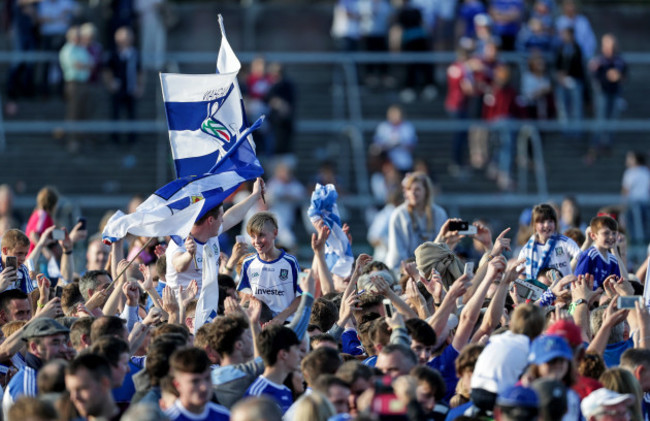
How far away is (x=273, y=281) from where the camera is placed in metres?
11.8

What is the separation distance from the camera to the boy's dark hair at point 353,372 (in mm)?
8211

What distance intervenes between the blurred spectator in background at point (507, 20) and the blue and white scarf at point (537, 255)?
1194cm

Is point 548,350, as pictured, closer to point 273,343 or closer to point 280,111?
point 273,343

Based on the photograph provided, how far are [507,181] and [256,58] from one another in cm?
473

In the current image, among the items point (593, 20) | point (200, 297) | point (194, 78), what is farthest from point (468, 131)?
point (200, 297)

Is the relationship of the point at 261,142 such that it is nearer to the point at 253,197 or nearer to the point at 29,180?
the point at 29,180

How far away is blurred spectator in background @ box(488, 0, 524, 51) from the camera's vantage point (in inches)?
957

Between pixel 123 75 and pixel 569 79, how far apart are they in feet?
24.7

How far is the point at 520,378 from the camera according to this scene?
8.27 m

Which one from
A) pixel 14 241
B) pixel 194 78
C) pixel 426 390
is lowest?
pixel 426 390

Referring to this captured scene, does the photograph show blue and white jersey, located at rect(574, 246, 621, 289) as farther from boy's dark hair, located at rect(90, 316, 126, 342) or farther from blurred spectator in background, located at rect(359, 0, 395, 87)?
blurred spectator in background, located at rect(359, 0, 395, 87)

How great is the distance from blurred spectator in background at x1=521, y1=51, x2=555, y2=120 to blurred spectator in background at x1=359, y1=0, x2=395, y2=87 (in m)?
2.80

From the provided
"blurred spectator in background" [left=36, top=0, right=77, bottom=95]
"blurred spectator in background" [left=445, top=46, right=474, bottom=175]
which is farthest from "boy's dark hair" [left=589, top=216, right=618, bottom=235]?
"blurred spectator in background" [left=36, top=0, right=77, bottom=95]

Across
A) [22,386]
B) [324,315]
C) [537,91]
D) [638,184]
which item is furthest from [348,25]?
[22,386]
